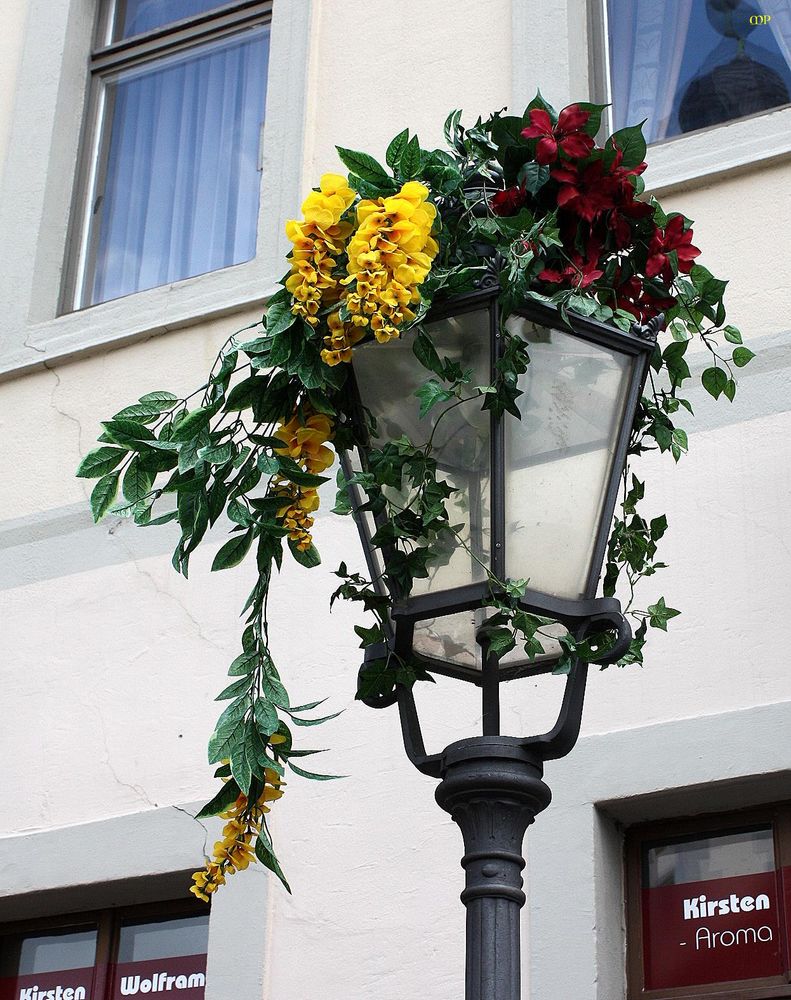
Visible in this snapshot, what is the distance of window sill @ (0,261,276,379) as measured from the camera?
5402mm

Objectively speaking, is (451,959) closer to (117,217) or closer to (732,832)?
(732,832)

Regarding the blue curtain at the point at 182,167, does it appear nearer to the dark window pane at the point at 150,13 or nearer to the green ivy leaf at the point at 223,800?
the dark window pane at the point at 150,13

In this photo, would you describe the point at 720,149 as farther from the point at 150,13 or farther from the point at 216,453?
the point at 150,13

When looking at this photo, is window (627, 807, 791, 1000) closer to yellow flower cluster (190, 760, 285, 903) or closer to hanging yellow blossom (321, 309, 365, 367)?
yellow flower cluster (190, 760, 285, 903)

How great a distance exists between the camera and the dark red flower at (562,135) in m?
3.01

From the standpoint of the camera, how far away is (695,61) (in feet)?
17.7

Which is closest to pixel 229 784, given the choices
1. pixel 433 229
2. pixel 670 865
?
pixel 433 229

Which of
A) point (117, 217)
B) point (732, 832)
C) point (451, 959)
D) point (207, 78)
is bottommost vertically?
point (451, 959)

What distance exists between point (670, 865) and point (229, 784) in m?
1.51

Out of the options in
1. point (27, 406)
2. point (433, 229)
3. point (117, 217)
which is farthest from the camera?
point (117, 217)

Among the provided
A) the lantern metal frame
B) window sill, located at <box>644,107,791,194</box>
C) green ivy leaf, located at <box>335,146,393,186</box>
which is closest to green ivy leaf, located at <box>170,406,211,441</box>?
the lantern metal frame

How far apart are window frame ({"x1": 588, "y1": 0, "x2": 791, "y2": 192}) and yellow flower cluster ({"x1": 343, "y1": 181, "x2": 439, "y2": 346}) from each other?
210cm

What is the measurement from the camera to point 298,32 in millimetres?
5871

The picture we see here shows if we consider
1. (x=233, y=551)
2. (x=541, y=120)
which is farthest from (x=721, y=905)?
(x=541, y=120)
